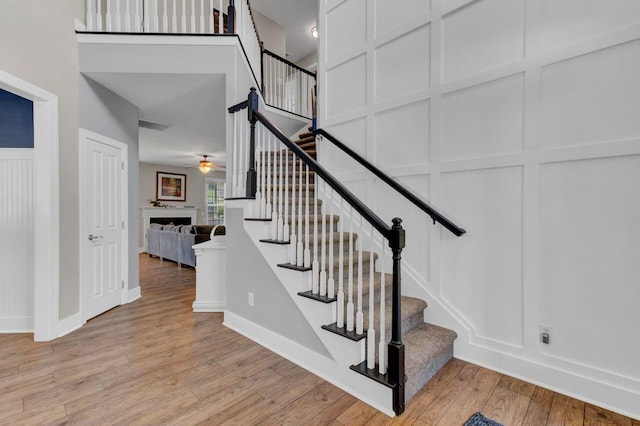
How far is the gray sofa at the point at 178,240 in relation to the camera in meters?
5.86

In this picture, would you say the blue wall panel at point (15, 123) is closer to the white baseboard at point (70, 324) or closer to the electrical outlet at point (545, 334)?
the white baseboard at point (70, 324)

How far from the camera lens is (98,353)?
2.43 meters

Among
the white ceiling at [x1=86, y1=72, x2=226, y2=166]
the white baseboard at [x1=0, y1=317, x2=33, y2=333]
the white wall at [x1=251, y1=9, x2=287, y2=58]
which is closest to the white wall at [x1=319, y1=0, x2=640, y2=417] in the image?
the white ceiling at [x1=86, y1=72, x2=226, y2=166]

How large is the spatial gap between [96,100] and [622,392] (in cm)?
500

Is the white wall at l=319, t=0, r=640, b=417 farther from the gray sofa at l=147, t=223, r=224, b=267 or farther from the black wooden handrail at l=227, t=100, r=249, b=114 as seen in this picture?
the gray sofa at l=147, t=223, r=224, b=267

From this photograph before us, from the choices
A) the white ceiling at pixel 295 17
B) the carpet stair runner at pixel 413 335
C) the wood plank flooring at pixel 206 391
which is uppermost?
the white ceiling at pixel 295 17

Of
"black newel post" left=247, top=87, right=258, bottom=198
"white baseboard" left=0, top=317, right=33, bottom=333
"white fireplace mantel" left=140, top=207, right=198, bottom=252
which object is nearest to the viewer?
"black newel post" left=247, top=87, right=258, bottom=198

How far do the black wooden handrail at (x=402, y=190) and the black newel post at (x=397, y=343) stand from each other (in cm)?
80

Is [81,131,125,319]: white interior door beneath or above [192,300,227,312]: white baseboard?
above

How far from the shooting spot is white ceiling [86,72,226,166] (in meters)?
3.21

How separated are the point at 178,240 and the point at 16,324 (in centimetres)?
330

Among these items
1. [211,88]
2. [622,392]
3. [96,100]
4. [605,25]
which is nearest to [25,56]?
[96,100]

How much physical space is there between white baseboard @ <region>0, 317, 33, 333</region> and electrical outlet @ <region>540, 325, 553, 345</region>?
4355mm

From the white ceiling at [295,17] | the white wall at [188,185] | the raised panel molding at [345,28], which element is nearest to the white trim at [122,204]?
the raised panel molding at [345,28]
